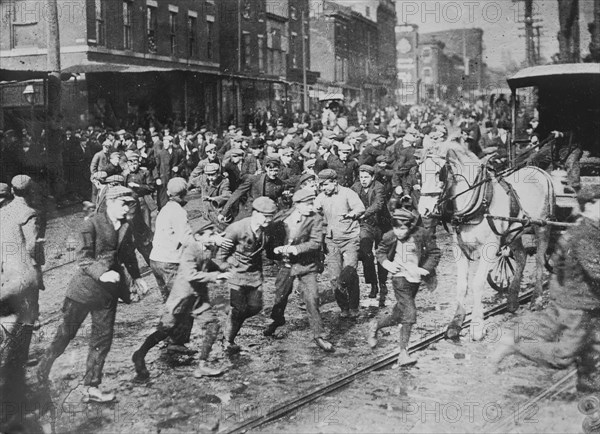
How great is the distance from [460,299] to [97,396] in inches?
179

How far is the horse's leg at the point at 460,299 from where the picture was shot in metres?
8.66

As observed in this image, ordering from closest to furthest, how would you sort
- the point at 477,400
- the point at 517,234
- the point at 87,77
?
the point at 477,400, the point at 517,234, the point at 87,77

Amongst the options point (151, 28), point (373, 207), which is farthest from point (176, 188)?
point (151, 28)

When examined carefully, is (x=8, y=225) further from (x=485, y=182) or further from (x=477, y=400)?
(x=485, y=182)

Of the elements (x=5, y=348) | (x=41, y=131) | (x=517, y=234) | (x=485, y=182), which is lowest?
(x=5, y=348)

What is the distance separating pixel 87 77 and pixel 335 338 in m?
20.1

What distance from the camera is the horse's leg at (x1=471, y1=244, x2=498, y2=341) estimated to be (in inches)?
340

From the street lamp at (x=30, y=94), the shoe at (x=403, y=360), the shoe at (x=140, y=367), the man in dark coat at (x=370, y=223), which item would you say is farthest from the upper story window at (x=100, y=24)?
the shoe at (x=403, y=360)

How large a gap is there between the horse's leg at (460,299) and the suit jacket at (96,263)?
4.04 m

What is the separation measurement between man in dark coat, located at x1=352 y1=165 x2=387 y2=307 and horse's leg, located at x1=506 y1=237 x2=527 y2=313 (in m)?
1.78

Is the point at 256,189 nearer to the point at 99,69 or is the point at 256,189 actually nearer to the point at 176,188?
the point at 176,188

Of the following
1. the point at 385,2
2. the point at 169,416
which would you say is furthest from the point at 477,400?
the point at 385,2

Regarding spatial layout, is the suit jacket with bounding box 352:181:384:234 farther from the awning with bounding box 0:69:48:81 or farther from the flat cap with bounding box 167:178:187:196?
the awning with bounding box 0:69:48:81

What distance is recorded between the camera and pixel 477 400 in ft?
22.3
